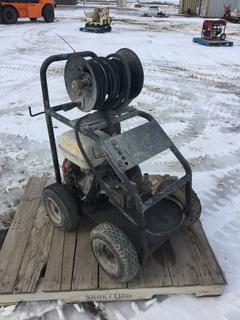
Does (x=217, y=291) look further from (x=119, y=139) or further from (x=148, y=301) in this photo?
(x=119, y=139)

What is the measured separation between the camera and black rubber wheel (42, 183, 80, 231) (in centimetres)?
228

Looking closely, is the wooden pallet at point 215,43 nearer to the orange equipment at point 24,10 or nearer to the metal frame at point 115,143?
the orange equipment at point 24,10

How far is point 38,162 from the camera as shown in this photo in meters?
3.60

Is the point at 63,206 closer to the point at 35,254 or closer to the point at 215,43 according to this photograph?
the point at 35,254

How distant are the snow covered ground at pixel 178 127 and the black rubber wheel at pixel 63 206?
22.6 inches

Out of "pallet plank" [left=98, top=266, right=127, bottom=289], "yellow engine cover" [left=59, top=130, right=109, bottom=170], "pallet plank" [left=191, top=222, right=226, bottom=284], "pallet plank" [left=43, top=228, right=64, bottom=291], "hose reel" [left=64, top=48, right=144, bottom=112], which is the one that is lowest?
"pallet plank" [left=191, top=222, right=226, bottom=284]

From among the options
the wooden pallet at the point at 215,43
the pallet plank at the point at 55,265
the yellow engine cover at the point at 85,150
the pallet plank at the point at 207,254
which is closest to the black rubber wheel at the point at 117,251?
the pallet plank at the point at 55,265

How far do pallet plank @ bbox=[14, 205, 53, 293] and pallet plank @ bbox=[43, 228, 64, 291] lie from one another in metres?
0.04

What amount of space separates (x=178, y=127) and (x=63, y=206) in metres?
2.62

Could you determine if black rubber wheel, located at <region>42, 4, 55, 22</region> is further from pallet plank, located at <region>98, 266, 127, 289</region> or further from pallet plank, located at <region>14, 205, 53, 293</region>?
pallet plank, located at <region>98, 266, 127, 289</region>

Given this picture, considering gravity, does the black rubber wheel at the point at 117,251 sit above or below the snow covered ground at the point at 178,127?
above

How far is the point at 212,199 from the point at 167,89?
331 centimetres

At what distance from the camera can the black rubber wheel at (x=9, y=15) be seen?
12884 mm

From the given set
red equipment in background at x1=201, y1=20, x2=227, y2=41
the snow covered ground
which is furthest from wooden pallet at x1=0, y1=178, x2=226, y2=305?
red equipment in background at x1=201, y1=20, x2=227, y2=41
